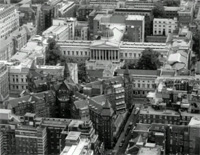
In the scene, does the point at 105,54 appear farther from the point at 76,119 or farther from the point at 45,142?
the point at 45,142

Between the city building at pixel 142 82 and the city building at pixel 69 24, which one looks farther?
the city building at pixel 69 24

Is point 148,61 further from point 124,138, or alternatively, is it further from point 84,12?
point 84,12

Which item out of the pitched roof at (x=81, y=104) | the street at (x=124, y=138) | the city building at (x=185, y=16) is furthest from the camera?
the city building at (x=185, y=16)

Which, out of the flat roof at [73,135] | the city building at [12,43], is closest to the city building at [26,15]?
the city building at [12,43]

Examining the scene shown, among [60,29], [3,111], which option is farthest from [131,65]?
[3,111]

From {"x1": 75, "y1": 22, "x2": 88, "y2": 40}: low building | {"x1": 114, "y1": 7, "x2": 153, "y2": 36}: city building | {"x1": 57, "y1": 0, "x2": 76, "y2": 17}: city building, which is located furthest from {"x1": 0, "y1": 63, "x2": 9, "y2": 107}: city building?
{"x1": 114, "y1": 7, "x2": 153, "y2": 36}: city building

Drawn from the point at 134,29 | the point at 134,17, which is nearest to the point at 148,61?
the point at 134,29

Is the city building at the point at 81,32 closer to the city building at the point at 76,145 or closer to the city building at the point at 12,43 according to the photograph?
the city building at the point at 12,43

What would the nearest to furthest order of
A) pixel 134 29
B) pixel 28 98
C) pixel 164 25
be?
pixel 28 98
pixel 134 29
pixel 164 25
